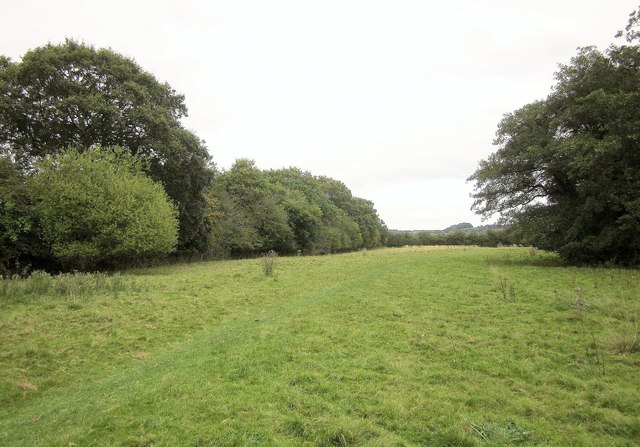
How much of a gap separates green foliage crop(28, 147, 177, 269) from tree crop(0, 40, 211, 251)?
5.03 metres

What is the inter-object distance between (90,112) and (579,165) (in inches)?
1317

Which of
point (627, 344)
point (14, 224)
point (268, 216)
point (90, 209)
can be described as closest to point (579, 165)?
point (627, 344)

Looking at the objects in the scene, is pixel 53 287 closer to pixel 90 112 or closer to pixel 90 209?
pixel 90 209

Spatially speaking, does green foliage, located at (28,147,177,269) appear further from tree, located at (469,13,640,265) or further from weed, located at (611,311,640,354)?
tree, located at (469,13,640,265)

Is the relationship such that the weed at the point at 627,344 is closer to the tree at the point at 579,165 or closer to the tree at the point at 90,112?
the tree at the point at 579,165

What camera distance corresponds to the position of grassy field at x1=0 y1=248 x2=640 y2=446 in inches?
203

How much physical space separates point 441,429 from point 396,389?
4.35 feet

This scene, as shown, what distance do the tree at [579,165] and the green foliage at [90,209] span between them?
2491 centimetres

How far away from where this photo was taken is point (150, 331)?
11.1 meters

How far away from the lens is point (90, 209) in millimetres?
21875

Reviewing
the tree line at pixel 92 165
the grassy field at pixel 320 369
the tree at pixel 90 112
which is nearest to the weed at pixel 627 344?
the grassy field at pixel 320 369

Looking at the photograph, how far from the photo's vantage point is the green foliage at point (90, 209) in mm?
21531

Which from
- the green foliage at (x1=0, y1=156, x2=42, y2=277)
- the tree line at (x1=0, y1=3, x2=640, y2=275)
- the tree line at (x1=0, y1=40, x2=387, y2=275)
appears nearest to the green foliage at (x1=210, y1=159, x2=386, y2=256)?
the tree line at (x1=0, y1=40, x2=387, y2=275)

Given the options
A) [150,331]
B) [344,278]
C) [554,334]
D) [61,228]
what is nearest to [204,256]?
[61,228]
